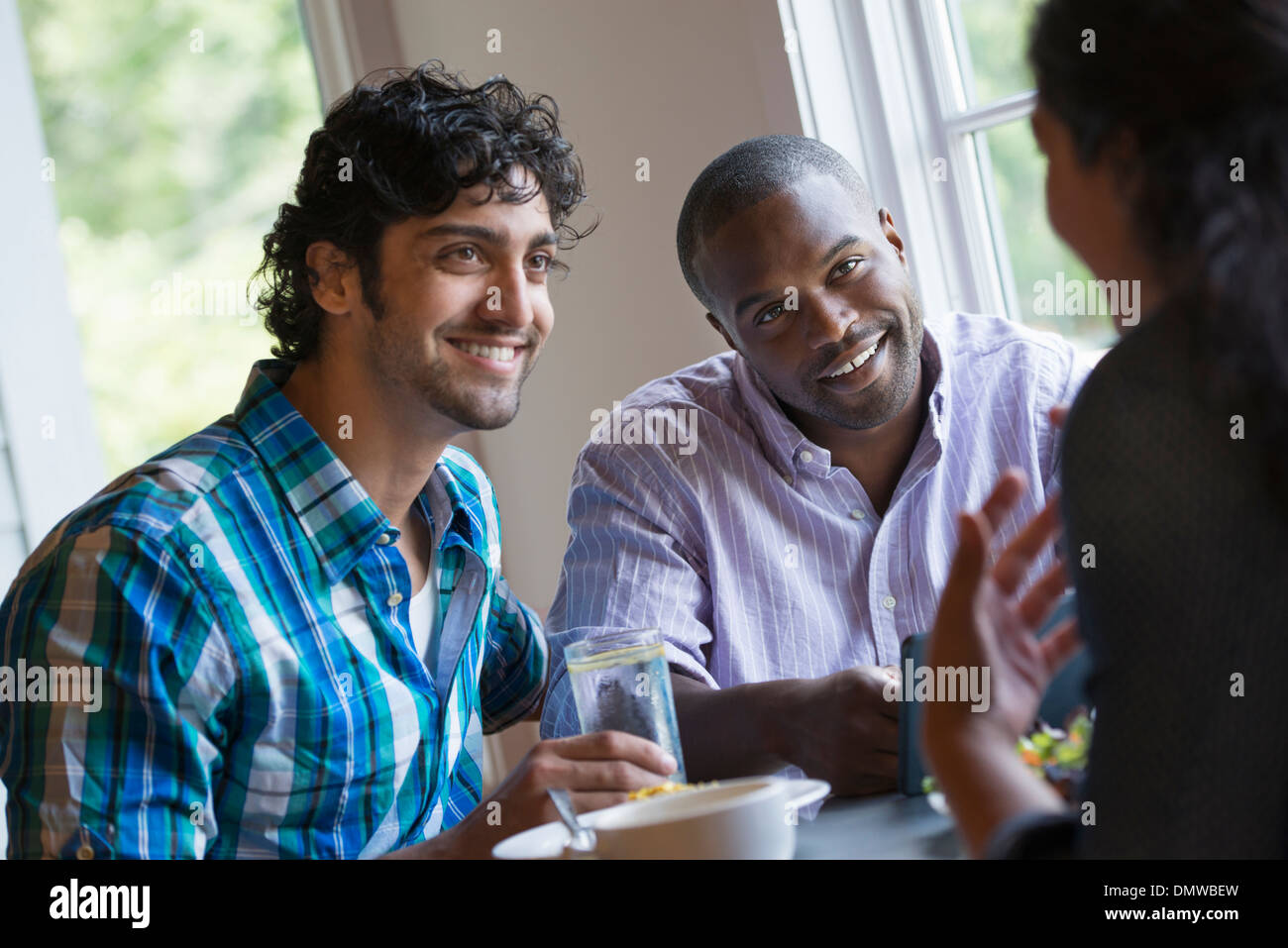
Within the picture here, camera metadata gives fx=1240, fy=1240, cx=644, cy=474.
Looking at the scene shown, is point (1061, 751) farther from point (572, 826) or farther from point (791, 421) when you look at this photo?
point (791, 421)

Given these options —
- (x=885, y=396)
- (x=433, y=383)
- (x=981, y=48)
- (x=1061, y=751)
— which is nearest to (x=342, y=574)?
(x=433, y=383)

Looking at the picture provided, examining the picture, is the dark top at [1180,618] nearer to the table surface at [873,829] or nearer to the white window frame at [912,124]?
the table surface at [873,829]

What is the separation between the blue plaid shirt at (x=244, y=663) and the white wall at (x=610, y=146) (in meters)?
1.09

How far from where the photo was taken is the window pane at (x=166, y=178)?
9.08 feet

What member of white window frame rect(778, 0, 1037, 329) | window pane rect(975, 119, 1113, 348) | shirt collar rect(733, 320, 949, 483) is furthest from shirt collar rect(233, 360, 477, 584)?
white window frame rect(778, 0, 1037, 329)

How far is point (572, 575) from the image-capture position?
1461 millimetres

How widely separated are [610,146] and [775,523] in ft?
3.88

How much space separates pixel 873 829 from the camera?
859 mm

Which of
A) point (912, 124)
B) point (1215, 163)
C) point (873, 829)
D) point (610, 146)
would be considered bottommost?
point (873, 829)

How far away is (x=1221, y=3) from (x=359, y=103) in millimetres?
1064

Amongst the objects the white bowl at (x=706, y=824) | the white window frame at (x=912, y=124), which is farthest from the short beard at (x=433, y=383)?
the white window frame at (x=912, y=124)

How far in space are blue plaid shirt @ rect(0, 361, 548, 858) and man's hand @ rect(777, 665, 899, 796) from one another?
339 millimetres

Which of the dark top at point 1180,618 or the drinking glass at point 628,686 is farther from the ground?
the dark top at point 1180,618
